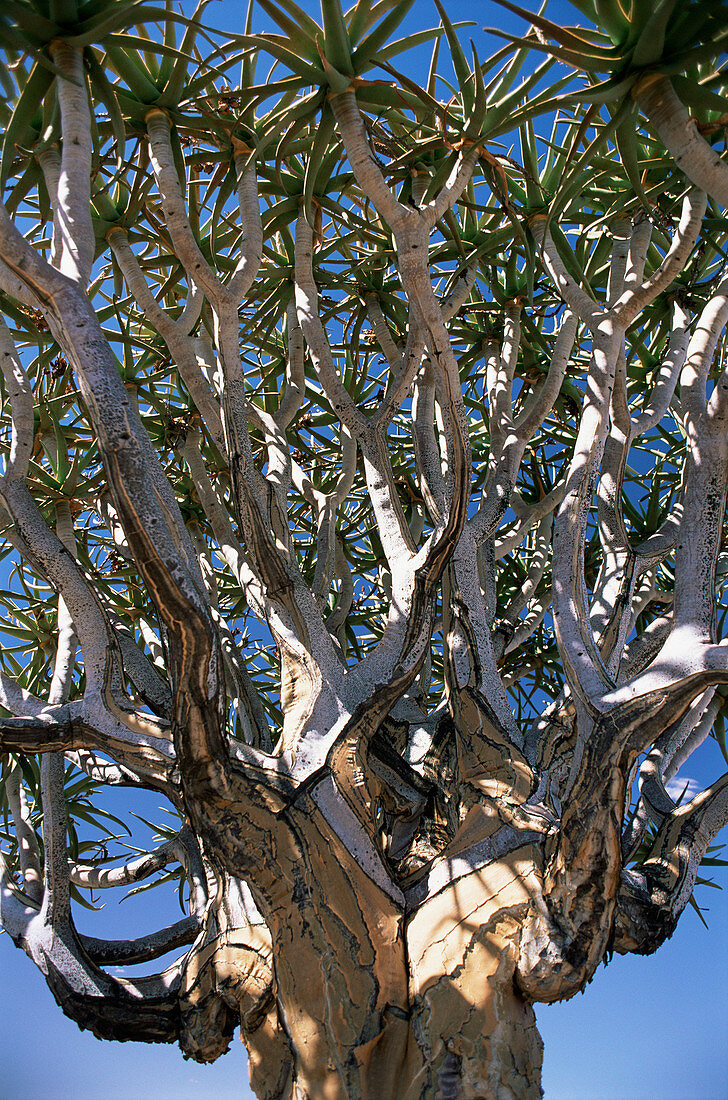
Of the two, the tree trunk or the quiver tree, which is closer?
the tree trunk

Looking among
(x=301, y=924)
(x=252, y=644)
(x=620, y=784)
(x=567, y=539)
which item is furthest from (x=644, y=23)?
(x=252, y=644)

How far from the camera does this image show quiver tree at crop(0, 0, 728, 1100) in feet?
8.05

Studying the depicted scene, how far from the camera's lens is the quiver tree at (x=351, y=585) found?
2455 mm

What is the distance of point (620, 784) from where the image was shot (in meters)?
2.46

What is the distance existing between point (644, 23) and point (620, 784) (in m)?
2.46

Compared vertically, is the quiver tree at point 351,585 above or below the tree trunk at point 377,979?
above

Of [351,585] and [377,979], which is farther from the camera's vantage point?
[351,585]

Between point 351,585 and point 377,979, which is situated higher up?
point 351,585

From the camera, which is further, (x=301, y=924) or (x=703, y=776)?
(x=703, y=776)

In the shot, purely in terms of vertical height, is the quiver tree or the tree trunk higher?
the quiver tree

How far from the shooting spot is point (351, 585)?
5.05 metres

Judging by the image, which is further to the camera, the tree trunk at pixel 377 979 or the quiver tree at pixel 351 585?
the quiver tree at pixel 351 585

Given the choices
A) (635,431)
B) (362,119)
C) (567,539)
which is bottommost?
(567,539)

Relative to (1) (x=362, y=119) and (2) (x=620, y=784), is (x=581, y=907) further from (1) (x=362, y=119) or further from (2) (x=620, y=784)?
(1) (x=362, y=119)
